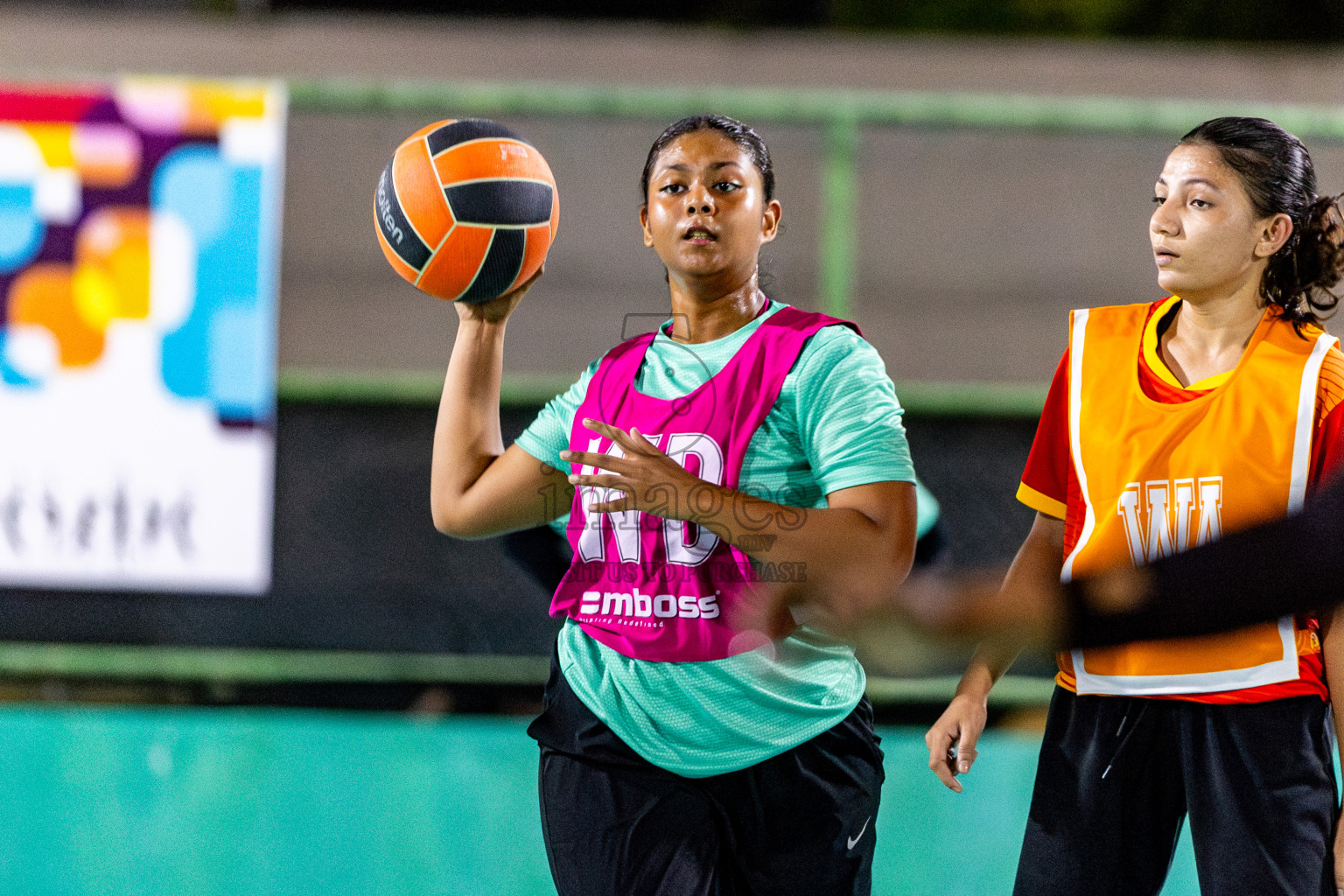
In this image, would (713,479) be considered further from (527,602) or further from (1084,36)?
(1084,36)

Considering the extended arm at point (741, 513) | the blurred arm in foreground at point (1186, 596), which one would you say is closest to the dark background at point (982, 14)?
the extended arm at point (741, 513)

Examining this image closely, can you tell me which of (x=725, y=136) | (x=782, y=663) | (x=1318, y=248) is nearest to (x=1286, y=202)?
(x=1318, y=248)

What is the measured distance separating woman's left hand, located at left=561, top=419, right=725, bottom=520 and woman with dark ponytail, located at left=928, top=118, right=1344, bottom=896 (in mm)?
496

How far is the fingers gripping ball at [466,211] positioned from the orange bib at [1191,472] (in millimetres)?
937

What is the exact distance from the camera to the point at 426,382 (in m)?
4.77

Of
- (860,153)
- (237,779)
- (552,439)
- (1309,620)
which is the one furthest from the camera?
(860,153)

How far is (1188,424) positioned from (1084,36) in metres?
5.04

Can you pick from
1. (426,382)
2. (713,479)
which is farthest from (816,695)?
(426,382)

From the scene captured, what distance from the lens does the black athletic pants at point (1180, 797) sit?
5.15 feet

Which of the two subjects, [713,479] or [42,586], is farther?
[42,586]

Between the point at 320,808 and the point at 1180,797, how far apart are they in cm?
250

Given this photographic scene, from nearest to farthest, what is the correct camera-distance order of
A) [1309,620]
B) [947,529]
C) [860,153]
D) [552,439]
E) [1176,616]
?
[1176,616], [1309,620], [552,439], [947,529], [860,153]

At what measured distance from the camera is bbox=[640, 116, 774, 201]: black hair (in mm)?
1818

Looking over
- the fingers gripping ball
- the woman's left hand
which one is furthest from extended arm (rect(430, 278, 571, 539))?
the woman's left hand
